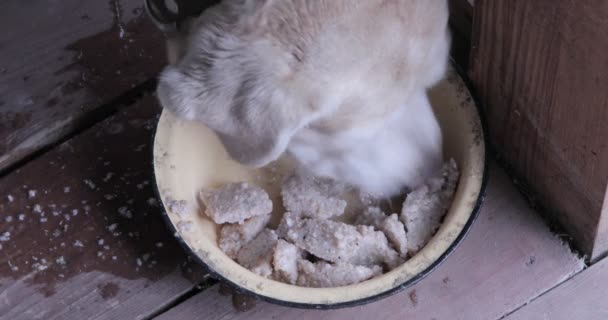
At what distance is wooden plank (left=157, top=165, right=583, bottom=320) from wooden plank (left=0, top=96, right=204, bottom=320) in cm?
8

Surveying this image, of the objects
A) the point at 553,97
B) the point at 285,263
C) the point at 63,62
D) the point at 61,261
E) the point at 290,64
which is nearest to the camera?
the point at 290,64

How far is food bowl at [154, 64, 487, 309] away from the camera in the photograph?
100cm

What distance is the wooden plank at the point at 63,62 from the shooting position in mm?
1307

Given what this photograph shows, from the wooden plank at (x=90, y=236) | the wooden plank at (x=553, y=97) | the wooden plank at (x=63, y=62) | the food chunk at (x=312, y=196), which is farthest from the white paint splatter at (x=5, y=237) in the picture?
the wooden plank at (x=553, y=97)

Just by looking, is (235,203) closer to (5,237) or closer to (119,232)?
(119,232)

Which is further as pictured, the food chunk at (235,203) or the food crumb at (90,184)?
the food crumb at (90,184)

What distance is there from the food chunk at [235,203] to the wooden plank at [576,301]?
1.35ft

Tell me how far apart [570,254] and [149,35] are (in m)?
0.84

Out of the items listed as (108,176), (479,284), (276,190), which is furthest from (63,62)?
(479,284)

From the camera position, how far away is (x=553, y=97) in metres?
0.96

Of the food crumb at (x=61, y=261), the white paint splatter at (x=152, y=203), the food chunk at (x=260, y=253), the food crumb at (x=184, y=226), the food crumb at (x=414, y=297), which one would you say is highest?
the food crumb at (x=184, y=226)

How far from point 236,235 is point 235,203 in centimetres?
5

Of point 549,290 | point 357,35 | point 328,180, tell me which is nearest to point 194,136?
point 328,180

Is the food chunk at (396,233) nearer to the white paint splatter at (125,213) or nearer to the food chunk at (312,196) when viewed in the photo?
→ the food chunk at (312,196)
